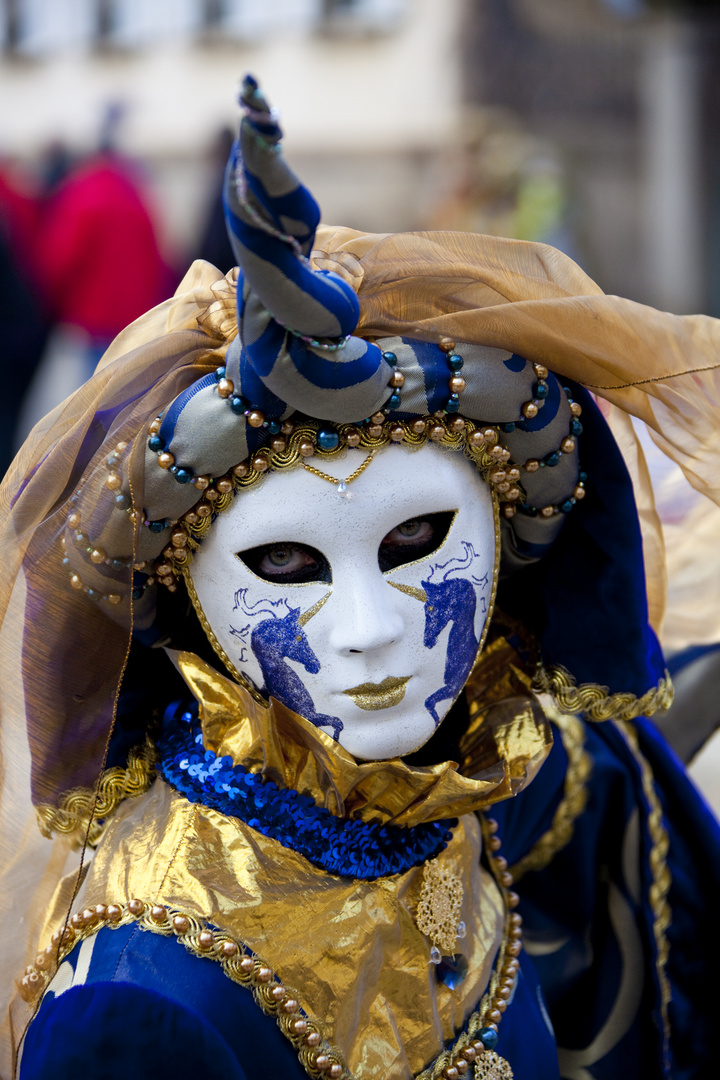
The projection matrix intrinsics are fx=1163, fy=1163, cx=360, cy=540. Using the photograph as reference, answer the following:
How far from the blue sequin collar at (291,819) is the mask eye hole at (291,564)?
25 centimetres

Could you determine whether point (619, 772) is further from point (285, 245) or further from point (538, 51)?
point (538, 51)

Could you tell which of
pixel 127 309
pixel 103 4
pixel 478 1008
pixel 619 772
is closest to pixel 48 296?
pixel 127 309

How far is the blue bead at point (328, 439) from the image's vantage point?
1270 millimetres

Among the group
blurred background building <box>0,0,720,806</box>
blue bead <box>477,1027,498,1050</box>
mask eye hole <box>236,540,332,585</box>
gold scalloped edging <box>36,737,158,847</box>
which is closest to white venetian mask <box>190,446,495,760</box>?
mask eye hole <box>236,540,332,585</box>

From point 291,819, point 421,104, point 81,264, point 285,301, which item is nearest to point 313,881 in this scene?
point 291,819

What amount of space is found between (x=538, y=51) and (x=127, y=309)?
246 inches

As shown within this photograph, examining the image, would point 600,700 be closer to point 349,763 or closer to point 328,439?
point 349,763

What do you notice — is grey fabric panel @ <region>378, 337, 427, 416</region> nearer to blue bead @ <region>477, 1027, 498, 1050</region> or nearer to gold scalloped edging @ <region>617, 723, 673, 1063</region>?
blue bead @ <region>477, 1027, 498, 1050</region>

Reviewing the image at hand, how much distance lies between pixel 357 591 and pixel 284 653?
113mm

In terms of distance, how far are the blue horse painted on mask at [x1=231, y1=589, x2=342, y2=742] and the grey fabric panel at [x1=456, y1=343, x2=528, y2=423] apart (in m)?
0.31

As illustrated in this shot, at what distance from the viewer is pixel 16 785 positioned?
1407 millimetres

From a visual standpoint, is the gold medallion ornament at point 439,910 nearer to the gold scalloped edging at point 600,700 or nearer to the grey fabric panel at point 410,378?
the gold scalloped edging at point 600,700

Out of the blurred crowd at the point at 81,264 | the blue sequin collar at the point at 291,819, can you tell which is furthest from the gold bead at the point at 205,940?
the blurred crowd at the point at 81,264

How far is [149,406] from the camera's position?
4.26 ft
